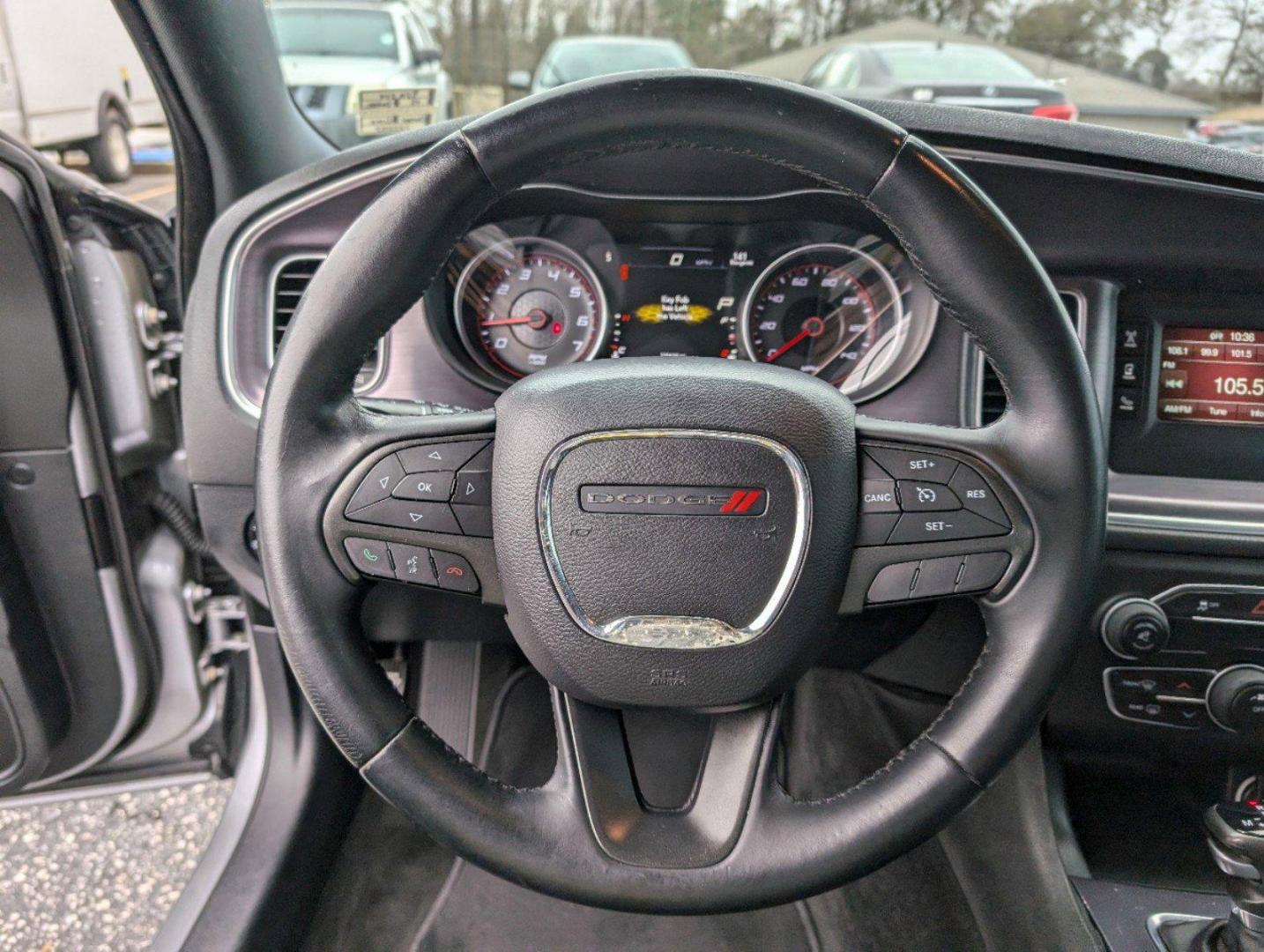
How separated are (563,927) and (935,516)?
94 cm

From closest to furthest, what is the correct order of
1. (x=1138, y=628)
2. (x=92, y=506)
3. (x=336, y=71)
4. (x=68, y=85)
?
(x=1138, y=628) → (x=92, y=506) → (x=336, y=71) → (x=68, y=85)

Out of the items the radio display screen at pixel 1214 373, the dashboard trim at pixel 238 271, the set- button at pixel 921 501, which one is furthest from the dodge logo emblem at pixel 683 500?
the radio display screen at pixel 1214 373

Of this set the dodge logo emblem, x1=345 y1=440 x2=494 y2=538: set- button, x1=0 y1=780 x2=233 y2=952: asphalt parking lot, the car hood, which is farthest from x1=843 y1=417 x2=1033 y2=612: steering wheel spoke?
x1=0 y1=780 x2=233 y2=952: asphalt parking lot

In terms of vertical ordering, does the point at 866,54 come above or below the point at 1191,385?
above

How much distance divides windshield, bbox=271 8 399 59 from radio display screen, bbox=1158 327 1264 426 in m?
1.37

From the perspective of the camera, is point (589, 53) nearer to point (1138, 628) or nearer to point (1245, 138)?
point (1245, 138)

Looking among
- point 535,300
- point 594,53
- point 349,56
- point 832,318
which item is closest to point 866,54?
point 594,53

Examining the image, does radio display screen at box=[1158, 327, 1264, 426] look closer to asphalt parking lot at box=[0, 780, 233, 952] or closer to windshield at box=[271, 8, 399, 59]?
windshield at box=[271, 8, 399, 59]

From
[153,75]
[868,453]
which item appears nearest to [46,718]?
[153,75]

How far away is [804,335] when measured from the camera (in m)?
1.38

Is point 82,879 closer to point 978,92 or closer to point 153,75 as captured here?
point 153,75

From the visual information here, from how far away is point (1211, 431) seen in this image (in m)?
1.33

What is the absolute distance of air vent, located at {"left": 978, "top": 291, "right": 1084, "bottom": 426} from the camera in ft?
4.20

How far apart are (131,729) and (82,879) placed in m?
0.33
